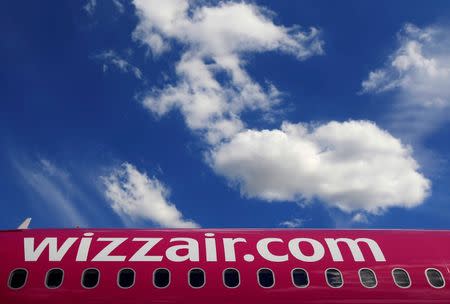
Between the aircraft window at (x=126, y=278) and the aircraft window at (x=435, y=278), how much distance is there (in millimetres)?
10052

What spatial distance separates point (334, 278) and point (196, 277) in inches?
182

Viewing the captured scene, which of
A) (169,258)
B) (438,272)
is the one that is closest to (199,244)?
(169,258)

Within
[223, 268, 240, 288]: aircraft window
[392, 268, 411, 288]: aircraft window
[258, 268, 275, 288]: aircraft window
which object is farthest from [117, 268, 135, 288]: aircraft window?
[392, 268, 411, 288]: aircraft window

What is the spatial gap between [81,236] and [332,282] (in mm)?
9073

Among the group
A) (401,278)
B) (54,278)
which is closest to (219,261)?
(54,278)

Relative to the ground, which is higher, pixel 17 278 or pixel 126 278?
pixel 17 278

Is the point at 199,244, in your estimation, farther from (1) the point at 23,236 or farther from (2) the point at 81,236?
(1) the point at 23,236

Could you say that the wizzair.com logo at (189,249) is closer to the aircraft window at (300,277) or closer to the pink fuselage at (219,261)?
the pink fuselage at (219,261)

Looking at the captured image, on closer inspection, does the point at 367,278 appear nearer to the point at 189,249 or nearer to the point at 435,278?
the point at 435,278

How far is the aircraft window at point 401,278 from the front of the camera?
49.8 ft

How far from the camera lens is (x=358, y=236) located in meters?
17.3

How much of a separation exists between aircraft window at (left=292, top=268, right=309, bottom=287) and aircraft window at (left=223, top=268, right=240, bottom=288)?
1.90 m

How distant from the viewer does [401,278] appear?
50.4 feet

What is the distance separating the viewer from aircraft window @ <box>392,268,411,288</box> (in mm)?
15180
